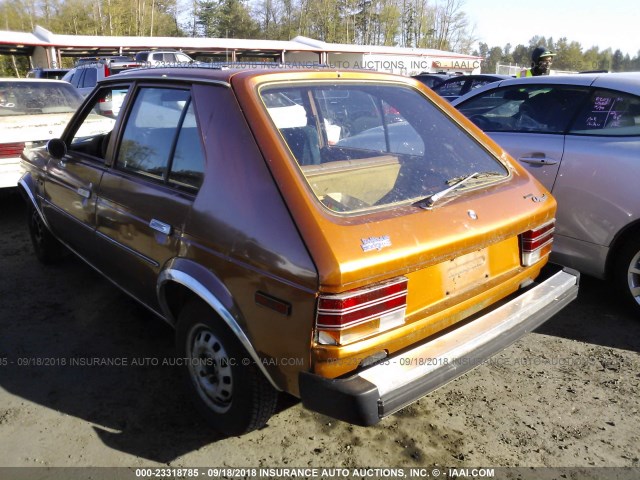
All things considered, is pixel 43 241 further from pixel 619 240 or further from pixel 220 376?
pixel 619 240

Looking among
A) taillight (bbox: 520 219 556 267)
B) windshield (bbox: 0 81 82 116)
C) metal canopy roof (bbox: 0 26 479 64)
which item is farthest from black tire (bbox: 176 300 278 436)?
metal canopy roof (bbox: 0 26 479 64)

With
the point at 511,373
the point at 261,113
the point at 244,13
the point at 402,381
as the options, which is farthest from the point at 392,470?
the point at 244,13

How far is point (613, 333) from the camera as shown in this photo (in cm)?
350

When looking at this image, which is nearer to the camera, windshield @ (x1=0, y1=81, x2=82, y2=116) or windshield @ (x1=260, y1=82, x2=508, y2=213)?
windshield @ (x1=260, y1=82, x2=508, y2=213)

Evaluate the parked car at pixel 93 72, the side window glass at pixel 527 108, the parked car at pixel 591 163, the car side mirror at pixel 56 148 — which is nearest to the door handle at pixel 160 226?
the car side mirror at pixel 56 148

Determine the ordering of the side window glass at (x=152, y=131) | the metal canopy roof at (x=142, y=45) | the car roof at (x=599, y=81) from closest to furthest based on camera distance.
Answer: the side window glass at (x=152, y=131), the car roof at (x=599, y=81), the metal canopy roof at (x=142, y=45)

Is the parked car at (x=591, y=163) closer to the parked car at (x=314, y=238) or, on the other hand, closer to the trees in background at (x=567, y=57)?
the parked car at (x=314, y=238)

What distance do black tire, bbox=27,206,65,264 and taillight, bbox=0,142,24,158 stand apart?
5.02 ft

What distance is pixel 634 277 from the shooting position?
11.7 ft

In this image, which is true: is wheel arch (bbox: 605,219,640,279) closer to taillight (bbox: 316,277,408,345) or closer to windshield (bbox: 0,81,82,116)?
taillight (bbox: 316,277,408,345)

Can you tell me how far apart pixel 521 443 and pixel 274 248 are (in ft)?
5.22

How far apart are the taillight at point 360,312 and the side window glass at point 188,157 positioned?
924 millimetres

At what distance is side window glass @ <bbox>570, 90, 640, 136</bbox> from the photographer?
3.61m

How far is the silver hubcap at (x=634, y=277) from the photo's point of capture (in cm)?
352
